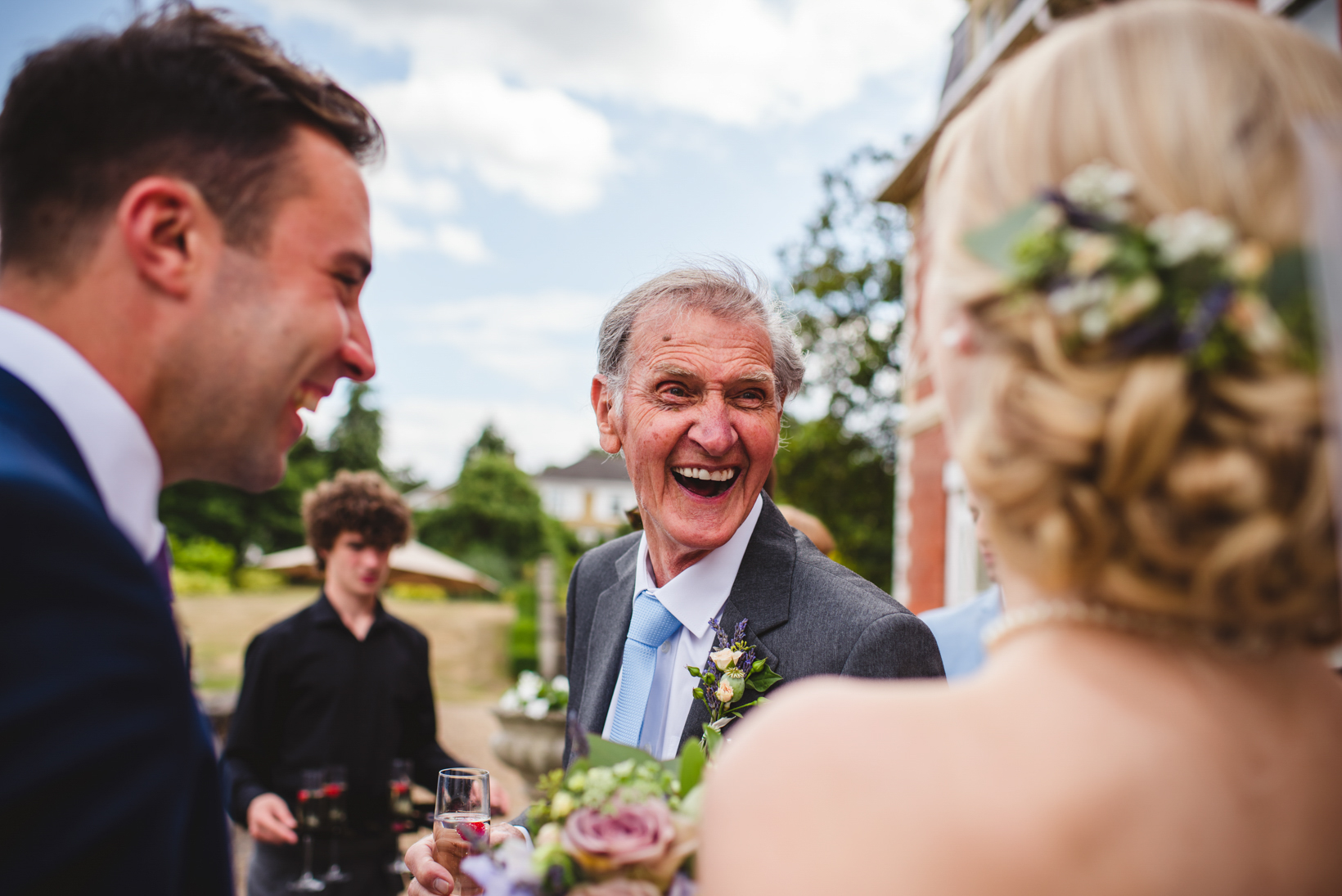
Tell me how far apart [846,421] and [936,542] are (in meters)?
8.27

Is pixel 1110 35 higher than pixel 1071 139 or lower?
higher

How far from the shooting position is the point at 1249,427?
3.09ft

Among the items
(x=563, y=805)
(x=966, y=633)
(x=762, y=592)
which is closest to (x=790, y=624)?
(x=762, y=592)

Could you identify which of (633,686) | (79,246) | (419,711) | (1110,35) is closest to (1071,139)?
(1110,35)

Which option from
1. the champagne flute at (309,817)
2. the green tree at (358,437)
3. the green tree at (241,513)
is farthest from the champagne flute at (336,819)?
the green tree at (358,437)

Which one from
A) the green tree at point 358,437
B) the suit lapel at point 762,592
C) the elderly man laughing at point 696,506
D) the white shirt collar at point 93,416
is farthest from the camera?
the green tree at point 358,437

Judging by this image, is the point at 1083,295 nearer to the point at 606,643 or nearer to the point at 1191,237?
the point at 1191,237

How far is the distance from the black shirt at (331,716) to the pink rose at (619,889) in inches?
143

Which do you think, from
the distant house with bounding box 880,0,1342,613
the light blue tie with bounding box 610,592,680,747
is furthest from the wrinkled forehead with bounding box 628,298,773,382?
the distant house with bounding box 880,0,1342,613

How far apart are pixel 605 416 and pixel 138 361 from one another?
171 cm

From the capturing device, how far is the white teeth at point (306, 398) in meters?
1.68

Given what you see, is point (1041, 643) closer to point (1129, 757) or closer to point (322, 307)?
point (1129, 757)

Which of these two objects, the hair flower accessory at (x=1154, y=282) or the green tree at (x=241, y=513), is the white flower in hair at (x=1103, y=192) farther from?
the green tree at (x=241, y=513)

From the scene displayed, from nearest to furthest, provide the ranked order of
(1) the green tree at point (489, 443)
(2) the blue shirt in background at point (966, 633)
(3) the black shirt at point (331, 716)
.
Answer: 1. (2) the blue shirt in background at point (966, 633)
2. (3) the black shirt at point (331, 716)
3. (1) the green tree at point (489, 443)
